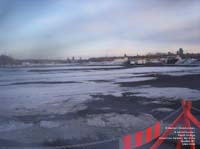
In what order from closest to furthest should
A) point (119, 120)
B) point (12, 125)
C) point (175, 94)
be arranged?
point (12, 125)
point (119, 120)
point (175, 94)

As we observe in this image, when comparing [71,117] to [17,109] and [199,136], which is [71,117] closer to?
[17,109]

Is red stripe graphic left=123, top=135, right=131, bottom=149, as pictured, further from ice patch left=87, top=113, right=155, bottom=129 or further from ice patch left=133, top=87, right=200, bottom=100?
ice patch left=133, top=87, right=200, bottom=100

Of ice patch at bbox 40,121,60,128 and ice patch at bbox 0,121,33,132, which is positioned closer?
ice patch at bbox 0,121,33,132

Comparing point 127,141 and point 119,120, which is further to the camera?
point 119,120

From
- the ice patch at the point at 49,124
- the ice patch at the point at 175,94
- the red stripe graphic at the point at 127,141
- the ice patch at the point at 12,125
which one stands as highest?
the red stripe graphic at the point at 127,141

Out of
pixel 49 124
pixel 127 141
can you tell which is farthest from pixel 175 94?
pixel 127 141

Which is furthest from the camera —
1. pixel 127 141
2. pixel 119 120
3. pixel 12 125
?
pixel 119 120

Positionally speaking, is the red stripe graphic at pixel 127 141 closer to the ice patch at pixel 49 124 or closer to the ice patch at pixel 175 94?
the ice patch at pixel 49 124

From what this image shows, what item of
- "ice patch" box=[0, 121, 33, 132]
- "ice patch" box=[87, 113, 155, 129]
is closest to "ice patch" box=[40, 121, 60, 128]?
"ice patch" box=[0, 121, 33, 132]

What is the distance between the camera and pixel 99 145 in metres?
5.20

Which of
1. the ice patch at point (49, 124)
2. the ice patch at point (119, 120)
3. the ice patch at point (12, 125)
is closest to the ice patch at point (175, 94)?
the ice patch at point (119, 120)

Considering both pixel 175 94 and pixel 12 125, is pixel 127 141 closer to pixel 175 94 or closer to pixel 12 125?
pixel 12 125

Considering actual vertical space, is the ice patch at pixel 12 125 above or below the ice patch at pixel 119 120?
above

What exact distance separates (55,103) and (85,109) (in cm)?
195
